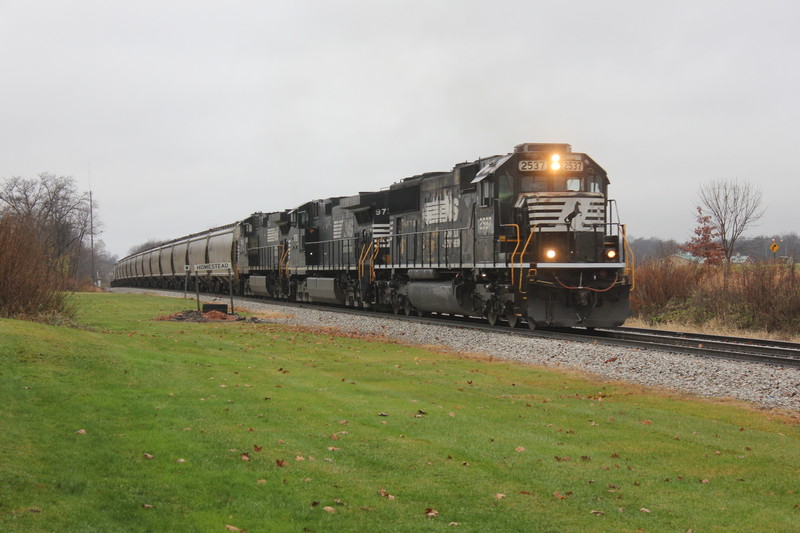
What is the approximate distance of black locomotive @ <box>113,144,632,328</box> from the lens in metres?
17.7

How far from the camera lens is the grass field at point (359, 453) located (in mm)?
5410

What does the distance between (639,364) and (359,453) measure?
769 centimetres

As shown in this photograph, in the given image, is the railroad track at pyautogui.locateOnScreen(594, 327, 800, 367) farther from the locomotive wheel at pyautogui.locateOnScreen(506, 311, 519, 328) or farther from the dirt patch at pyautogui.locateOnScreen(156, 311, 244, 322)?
the dirt patch at pyautogui.locateOnScreen(156, 311, 244, 322)

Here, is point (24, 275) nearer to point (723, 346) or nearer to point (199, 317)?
point (199, 317)

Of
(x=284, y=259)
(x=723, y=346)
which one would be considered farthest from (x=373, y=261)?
(x=723, y=346)

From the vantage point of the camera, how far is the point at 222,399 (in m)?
9.10

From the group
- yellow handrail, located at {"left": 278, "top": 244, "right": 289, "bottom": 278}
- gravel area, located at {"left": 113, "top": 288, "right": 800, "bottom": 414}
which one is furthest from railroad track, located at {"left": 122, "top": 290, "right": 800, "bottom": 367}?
yellow handrail, located at {"left": 278, "top": 244, "right": 289, "bottom": 278}

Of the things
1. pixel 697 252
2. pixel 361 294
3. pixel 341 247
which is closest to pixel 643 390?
pixel 361 294

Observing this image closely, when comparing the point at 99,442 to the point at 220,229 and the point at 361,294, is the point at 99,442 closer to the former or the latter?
the point at 361,294

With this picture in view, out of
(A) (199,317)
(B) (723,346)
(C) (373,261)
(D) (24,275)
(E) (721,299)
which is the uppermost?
(C) (373,261)

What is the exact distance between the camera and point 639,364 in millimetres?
13117

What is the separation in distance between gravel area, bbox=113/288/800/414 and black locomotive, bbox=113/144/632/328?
5.04 feet

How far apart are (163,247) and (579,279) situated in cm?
5154

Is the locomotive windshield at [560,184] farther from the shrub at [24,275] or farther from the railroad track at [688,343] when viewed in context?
the shrub at [24,275]
